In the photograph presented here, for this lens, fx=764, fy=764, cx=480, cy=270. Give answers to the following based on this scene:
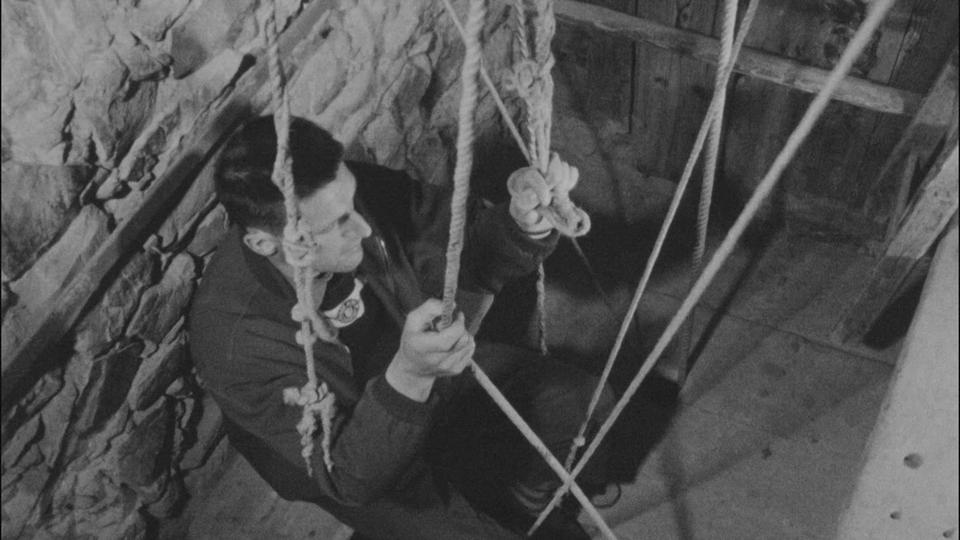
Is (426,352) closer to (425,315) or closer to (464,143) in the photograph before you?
(425,315)

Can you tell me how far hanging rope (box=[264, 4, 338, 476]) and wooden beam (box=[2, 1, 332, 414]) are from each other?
0.42 m

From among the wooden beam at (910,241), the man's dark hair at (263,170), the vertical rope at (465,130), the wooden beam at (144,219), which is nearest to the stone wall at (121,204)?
the wooden beam at (144,219)

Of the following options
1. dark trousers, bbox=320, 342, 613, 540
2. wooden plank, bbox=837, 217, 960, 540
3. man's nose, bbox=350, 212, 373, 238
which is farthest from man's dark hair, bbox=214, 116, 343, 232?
wooden plank, bbox=837, 217, 960, 540

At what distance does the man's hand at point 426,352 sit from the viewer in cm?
166

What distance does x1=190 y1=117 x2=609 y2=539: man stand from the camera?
76.4 inches

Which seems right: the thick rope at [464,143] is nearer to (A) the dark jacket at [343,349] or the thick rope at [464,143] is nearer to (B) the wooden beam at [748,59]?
(A) the dark jacket at [343,349]

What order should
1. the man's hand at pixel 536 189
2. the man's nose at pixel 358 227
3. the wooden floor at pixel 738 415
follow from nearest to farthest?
the man's hand at pixel 536 189 < the man's nose at pixel 358 227 < the wooden floor at pixel 738 415

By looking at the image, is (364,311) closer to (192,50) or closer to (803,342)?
(192,50)

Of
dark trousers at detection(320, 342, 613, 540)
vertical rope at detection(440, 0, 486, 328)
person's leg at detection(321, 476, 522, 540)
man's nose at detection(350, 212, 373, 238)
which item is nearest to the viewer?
vertical rope at detection(440, 0, 486, 328)

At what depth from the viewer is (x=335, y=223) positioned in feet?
6.82

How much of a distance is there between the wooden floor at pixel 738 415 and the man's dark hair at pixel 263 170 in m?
1.28

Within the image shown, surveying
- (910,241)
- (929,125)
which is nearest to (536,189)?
(910,241)

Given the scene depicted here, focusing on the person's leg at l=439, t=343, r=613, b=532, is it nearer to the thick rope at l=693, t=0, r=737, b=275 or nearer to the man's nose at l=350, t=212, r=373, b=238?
the thick rope at l=693, t=0, r=737, b=275

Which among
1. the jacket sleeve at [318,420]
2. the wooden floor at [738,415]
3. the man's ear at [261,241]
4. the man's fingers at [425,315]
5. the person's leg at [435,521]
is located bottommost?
the wooden floor at [738,415]
